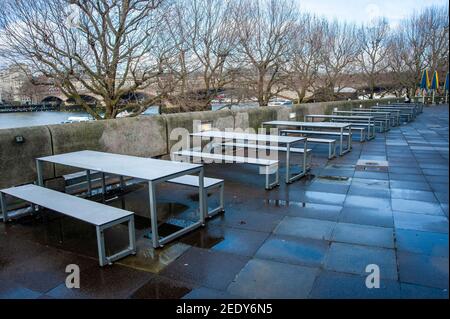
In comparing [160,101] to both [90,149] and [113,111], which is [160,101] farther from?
[90,149]

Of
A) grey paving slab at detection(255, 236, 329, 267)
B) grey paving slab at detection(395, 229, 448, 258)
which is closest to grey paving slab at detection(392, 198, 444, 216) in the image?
grey paving slab at detection(395, 229, 448, 258)

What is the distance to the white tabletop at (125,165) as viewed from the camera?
402 cm

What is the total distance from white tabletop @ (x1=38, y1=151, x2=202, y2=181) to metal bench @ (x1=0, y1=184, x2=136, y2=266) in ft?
1.35

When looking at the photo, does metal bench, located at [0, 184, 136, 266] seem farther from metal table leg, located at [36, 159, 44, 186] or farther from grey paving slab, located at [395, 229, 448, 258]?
grey paving slab, located at [395, 229, 448, 258]

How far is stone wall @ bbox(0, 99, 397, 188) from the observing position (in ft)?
17.1

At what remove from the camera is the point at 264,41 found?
62.0ft

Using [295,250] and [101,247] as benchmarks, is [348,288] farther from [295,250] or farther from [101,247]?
[101,247]

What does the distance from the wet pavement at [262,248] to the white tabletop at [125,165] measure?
0.75 metres

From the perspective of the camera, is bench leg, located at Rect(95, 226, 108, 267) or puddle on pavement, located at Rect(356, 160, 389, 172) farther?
puddle on pavement, located at Rect(356, 160, 389, 172)

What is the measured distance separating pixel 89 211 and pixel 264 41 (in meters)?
16.7

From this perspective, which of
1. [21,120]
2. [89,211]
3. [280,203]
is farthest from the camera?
[21,120]

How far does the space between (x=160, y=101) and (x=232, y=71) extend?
523cm

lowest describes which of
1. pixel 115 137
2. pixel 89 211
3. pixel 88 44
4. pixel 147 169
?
pixel 89 211

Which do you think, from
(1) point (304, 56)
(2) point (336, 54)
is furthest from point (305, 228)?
(2) point (336, 54)
